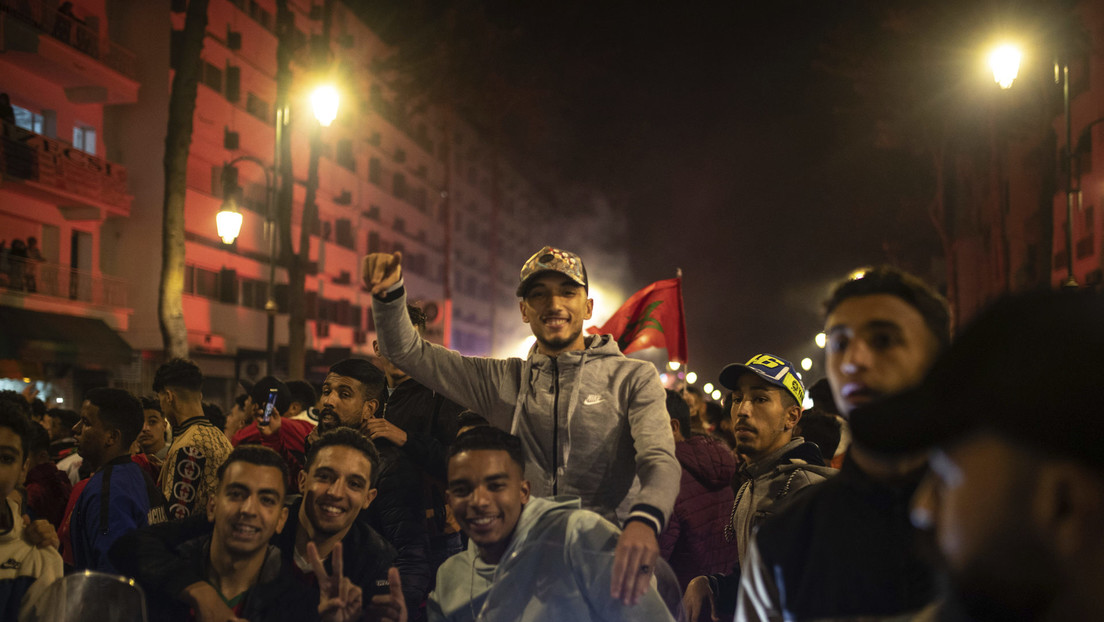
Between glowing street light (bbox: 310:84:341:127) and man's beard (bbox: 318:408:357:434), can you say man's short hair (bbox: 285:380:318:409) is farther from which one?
glowing street light (bbox: 310:84:341:127)

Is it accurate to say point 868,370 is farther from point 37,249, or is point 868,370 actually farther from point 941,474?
point 37,249

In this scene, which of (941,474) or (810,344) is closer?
(941,474)

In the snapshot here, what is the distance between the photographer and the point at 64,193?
23.5 meters

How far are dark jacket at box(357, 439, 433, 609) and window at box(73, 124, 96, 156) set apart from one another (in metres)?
27.0

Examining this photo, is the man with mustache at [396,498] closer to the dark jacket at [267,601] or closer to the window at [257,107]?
the dark jacket at [267,601]

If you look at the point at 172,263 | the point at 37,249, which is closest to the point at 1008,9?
the point at 172,263

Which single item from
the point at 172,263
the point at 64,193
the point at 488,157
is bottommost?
the point at 172,263

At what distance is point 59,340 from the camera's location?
2250 centimetres

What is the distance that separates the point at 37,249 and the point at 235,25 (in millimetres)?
15863

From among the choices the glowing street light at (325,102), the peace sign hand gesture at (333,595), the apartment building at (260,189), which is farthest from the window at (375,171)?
the peace sign hand gesture at (333,595)

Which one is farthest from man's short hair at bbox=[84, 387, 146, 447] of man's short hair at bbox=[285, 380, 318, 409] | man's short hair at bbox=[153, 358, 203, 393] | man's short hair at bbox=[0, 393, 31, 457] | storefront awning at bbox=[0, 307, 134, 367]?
storefront awning at bbox=[0, 307, 134, 367]

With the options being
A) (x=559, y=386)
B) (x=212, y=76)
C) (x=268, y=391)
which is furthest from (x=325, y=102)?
(x=212, y=76)

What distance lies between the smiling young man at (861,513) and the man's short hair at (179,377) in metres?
5.53

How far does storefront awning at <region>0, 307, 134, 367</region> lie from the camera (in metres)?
21.0
